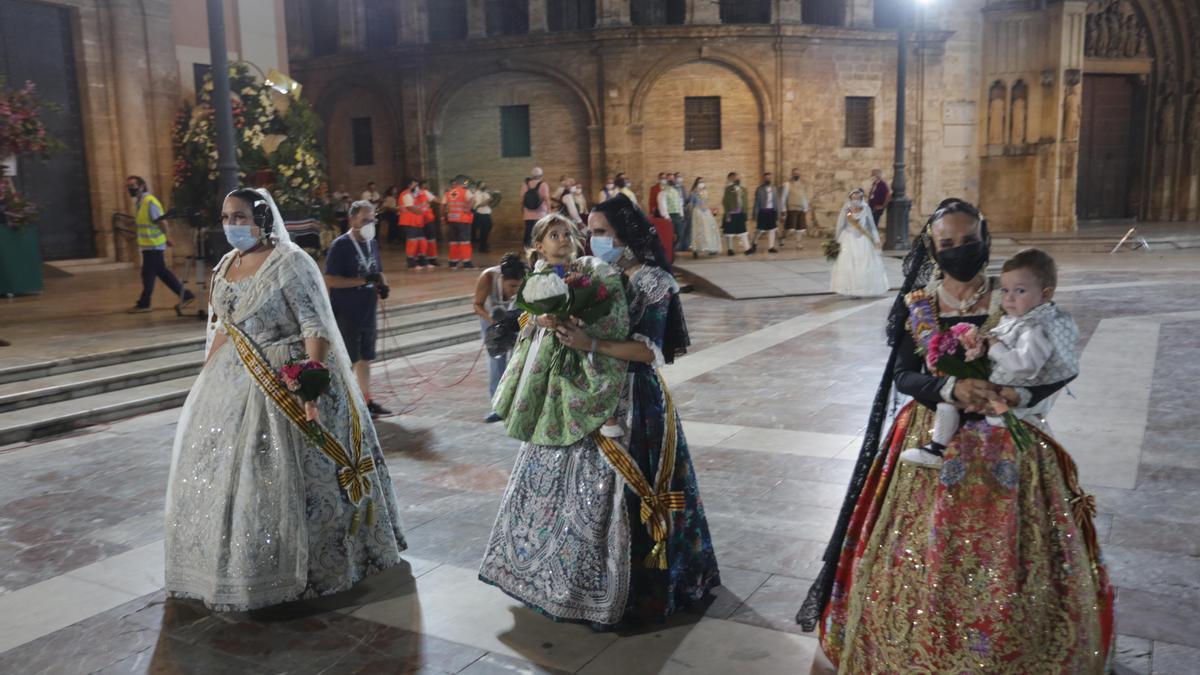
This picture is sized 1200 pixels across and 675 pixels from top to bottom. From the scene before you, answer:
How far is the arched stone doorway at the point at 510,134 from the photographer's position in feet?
82.1

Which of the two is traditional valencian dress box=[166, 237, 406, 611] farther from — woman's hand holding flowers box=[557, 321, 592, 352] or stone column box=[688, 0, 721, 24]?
stone column box=[688, 0, 721, 24]

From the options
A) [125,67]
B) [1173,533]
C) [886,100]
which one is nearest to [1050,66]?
[886,100]

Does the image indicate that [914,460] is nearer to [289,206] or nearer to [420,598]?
[420,598]

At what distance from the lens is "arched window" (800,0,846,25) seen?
84.4 ft

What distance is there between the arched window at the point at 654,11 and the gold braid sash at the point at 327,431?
22.0 m

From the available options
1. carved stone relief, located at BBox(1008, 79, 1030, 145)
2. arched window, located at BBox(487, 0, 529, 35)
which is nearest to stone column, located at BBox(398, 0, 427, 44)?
arched window, located at BBox(487, 0, 529, 35)

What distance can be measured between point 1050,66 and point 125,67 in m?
21.4

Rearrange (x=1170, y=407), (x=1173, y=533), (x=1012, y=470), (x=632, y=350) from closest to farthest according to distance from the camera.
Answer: (x=1012, y=470) → (x=632, y=350) → (x=1173, y=533) → (x=1170, y=407)

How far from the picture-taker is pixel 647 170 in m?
24.9

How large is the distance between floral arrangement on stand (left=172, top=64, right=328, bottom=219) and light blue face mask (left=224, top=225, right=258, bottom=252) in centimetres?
1156

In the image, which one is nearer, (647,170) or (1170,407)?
(1170,407)

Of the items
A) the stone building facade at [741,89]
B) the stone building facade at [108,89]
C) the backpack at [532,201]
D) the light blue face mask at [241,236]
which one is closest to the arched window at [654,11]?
the stone building facade at [741,89]

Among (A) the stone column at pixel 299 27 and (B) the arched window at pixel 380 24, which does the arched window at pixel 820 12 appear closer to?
(B) the arched window at pixel 380 24

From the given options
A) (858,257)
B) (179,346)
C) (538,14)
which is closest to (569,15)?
(538,14)
